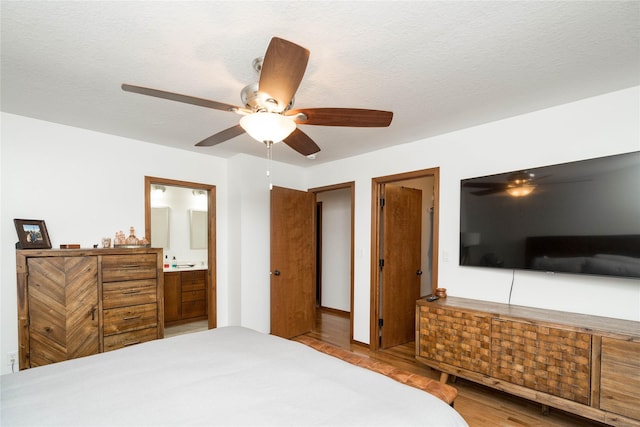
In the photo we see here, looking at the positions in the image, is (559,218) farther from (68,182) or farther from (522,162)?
(68,182)

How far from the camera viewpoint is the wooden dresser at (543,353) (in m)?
1.83

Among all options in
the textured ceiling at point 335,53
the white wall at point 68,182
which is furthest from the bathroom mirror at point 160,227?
the textured ceiling at point 335,53

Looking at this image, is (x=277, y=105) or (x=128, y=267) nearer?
(x=277, y=105)

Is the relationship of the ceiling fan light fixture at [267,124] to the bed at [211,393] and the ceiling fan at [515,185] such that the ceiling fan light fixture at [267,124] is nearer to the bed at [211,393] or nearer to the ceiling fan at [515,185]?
the bed at [211,393]

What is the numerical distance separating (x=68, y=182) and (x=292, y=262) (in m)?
2.56

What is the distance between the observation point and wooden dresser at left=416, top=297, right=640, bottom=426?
183 cm

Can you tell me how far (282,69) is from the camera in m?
1.29

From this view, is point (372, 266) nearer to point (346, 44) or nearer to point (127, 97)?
point (346, 44)

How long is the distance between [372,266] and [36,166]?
349 cm

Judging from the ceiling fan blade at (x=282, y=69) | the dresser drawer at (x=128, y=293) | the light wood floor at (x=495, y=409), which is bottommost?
the light wood floor at (x=495, y=409)

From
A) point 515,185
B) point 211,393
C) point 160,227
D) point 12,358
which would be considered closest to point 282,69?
point 211,393

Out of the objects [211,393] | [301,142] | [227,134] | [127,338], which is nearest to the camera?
[211,393]

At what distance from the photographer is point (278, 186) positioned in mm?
4125

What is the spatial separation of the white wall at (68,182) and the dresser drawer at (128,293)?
648 mm
